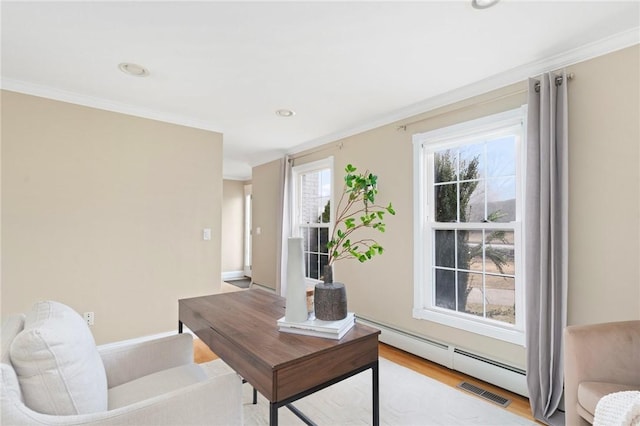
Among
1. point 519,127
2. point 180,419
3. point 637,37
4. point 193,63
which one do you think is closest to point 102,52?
point 193,63

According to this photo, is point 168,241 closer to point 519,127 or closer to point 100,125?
point 100,125

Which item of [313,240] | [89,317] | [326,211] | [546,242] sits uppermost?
[326,211]

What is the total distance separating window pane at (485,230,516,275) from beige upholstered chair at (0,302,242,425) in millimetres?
2171

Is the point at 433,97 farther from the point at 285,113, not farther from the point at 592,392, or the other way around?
the point at 592,392

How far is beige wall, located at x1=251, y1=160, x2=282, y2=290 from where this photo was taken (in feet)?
16.8

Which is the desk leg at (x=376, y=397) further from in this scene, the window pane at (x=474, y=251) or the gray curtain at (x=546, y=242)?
the window pane at (x=474, y=251)

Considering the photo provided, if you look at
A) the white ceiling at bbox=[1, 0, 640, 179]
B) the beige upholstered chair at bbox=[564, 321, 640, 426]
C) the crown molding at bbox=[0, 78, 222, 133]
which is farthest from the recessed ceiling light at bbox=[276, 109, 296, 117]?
the beige upholstered chair at bbox=[564, 321, 640, 426]

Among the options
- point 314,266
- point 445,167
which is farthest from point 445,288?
point 314,266

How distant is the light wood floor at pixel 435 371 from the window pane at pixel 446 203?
130 centimetres

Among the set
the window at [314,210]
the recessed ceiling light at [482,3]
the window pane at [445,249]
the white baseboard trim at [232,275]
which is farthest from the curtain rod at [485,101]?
the white baseboard trim at [232,275]

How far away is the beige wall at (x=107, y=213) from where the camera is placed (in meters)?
2.60

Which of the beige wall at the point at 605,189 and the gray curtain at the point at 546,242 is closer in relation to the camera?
the beige wall at the point at 605,189

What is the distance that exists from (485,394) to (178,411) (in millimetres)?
2161

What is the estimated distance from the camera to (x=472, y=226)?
8.76ft
